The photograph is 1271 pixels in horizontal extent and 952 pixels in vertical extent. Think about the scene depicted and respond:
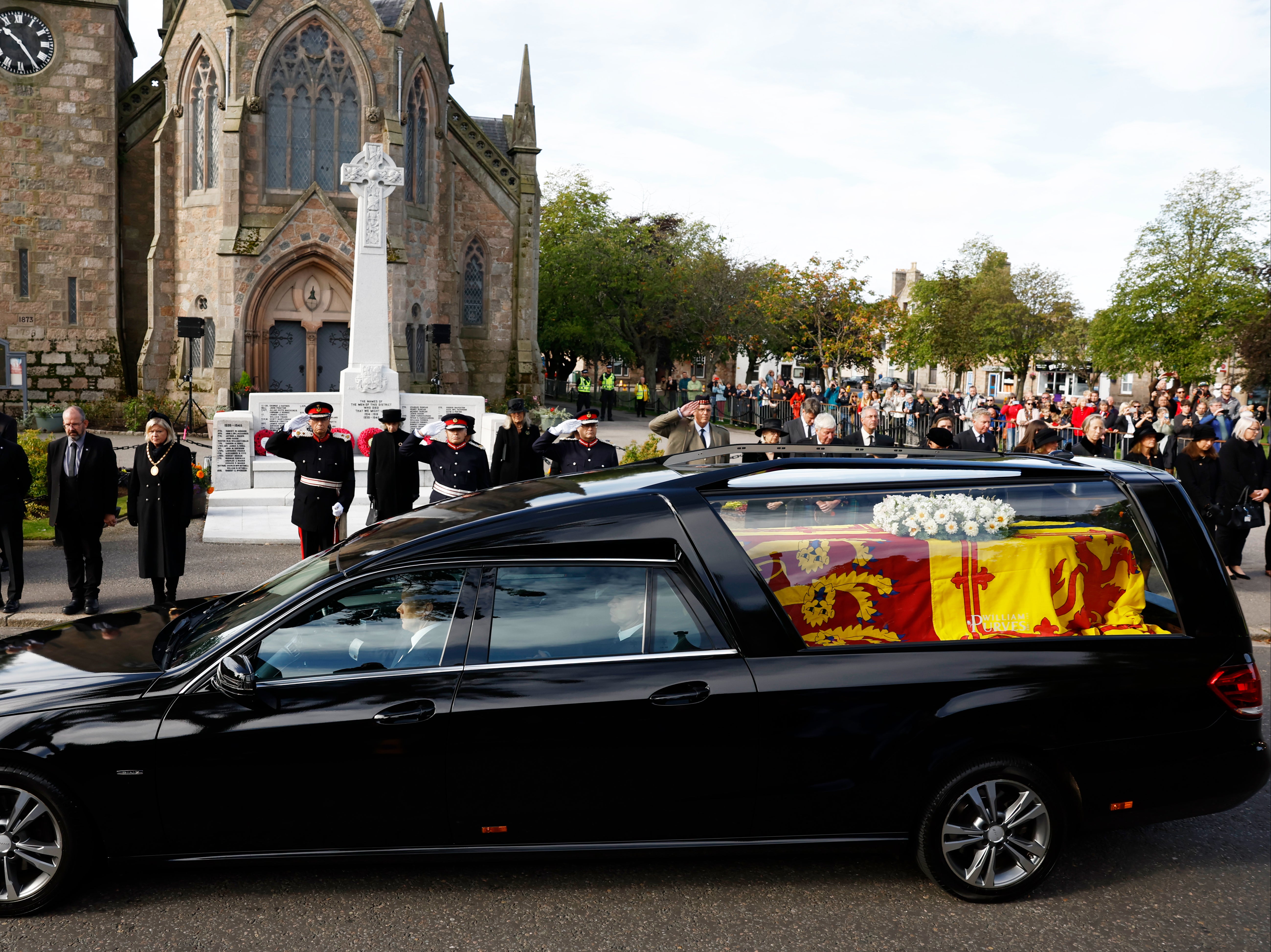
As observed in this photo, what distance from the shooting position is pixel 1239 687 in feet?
14.8

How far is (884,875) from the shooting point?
182 inches

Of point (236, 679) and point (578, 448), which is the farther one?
point (578, 448)

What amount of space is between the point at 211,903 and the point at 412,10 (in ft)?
98.6

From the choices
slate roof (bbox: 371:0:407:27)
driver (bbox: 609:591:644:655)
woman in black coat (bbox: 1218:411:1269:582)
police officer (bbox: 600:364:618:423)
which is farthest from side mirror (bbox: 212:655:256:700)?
police officer (bbox: 600:364:618:423)

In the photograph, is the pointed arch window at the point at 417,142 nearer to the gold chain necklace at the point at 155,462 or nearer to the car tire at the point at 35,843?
the gold chain necklace at the point at 155,462

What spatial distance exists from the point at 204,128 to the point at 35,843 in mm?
28973

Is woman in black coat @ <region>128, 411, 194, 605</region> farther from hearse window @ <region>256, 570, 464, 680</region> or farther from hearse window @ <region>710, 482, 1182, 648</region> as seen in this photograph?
hearse window @ <region>710, 482, 1182, 648</region>

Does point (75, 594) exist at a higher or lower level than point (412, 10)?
lower

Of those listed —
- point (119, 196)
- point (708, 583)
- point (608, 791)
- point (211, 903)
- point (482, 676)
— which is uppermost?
point (119, 196)

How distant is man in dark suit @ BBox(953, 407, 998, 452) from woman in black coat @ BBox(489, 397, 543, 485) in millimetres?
4467

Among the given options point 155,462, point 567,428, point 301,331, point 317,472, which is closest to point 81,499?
point 155,462

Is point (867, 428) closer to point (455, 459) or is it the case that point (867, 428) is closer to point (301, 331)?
point (455, 459)

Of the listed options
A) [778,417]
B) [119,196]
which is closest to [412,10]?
[119,196]

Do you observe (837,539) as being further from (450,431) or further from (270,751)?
(450,431)
